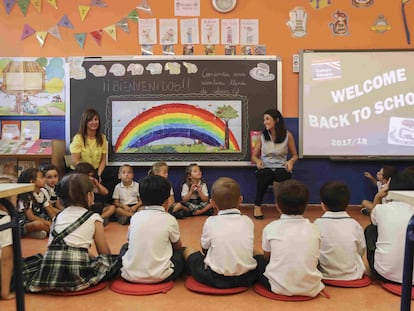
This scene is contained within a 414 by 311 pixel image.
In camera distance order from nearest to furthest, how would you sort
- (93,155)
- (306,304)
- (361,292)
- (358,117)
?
1. (306,304)
2. (361,292)
3. (93,155)
4. (358,117)

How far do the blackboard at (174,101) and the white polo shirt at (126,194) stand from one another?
53 centimetres

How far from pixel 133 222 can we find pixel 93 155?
88.5 inches

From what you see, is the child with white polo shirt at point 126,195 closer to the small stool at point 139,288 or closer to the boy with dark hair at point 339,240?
the small stool at point 139,288

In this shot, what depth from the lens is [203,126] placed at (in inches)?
184

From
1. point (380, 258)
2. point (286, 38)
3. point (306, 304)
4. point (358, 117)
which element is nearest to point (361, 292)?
point (380, 258)

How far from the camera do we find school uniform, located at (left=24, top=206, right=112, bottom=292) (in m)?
2.13

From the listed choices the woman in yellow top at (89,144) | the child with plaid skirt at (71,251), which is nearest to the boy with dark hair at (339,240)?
the child with plaid skirt at (71,251)

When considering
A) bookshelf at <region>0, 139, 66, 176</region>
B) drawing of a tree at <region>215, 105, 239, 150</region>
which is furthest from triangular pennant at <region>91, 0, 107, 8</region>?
drawing of a tree at <region>215, 105, 239, 150</region>

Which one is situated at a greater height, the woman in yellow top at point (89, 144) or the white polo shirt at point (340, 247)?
the woman in yellow top at point (89, 144)

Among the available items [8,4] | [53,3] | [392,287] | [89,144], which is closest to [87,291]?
[392,287]

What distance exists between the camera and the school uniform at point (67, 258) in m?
2.13

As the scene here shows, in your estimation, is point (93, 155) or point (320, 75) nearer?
point (93, 155)

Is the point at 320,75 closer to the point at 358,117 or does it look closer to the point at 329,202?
the point at 358,117

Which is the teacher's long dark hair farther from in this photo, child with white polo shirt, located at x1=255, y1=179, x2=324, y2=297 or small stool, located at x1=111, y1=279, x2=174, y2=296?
small stool, located at x1=111, y1=279, x2=174, y2=296
